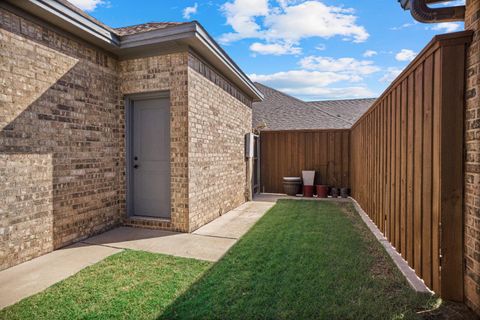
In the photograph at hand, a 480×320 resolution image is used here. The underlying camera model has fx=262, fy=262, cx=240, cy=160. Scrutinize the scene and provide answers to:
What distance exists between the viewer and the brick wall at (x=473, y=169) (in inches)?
75.4

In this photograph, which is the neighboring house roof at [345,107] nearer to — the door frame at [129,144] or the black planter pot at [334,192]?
the black planter pot at [334,192]

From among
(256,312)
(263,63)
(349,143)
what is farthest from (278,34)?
(256,312)

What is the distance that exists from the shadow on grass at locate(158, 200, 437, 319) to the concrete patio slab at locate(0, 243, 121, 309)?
55.6 inches

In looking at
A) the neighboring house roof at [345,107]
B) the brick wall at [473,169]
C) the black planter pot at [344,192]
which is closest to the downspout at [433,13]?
the brick wall at [473,169]

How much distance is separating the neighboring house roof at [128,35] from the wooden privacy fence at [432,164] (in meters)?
2.90

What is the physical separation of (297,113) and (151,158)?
10.9 m

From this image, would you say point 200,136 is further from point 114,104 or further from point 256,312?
point 256,312

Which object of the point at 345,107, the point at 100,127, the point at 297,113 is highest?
the point at 345,107

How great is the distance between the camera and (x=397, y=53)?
7898mm

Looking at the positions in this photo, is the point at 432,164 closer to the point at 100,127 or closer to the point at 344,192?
the point at 100,127

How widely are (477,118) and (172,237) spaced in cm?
383

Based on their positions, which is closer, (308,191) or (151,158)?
(151,158)

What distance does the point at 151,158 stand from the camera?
468cm

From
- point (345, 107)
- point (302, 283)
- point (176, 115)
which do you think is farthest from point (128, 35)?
point (345, 107)
